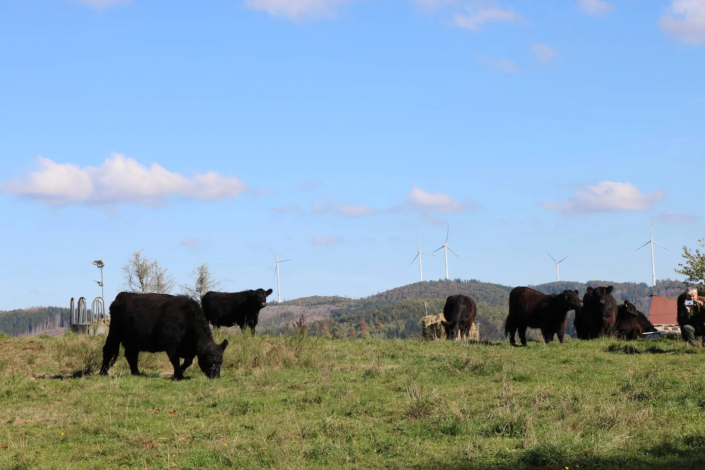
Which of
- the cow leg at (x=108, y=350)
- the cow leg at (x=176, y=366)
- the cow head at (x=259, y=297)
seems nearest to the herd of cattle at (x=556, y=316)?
the cow head at (x=259, y=297)

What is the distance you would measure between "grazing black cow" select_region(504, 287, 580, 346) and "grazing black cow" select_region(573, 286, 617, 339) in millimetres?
2747

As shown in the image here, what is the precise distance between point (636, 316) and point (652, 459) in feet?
69.7

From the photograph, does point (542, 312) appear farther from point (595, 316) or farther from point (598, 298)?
point (595, 316)

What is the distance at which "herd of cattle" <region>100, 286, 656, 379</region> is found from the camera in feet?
60.6

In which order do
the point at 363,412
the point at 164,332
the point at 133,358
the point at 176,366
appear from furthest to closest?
1. the point at 133,358
2. the point at 164,332
3. the point at 176,366
4. the point at 363,412

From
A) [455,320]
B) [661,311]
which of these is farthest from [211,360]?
[661,311]

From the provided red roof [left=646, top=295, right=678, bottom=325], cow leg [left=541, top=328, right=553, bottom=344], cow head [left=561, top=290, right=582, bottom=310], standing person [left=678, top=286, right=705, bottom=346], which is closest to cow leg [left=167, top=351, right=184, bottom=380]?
cow leg [left=541, top=328, right=553, bottom=344]

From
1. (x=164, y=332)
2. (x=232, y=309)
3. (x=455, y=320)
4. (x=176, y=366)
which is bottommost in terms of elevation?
(x=176, y=366)

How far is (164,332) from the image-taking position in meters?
18.4

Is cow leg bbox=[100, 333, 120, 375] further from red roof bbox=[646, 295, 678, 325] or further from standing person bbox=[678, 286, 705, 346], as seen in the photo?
red roof bbox=[646, 295, 678, 325]

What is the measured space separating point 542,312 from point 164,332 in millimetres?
12727

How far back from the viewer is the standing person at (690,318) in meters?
21.4

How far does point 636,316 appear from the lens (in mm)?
29328

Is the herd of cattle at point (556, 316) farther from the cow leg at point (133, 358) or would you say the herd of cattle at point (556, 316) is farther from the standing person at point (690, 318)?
the cow leg at point (133, 358)
